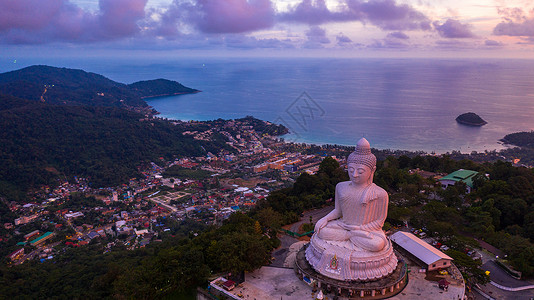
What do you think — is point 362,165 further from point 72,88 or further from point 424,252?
point 72,88

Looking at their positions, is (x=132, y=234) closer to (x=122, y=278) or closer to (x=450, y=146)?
(x=122, y=278)

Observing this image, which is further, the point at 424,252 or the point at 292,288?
the point at 424,252

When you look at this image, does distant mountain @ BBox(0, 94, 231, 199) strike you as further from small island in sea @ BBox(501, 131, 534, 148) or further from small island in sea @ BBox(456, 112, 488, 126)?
small island in sea @ BBox(456, 112, 488, 126)

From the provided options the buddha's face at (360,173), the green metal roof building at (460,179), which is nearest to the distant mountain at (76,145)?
the green metal roof building at (460,179)

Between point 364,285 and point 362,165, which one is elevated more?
point 362,165

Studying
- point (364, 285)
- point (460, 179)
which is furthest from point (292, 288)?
point (460, 179)

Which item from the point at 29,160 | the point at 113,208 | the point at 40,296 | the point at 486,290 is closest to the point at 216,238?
the point at 40,296

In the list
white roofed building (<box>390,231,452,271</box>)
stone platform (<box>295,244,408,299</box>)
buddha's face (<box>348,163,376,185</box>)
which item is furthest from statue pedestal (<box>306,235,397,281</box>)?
buddha's face (<box>348,163,376,185</box>)
